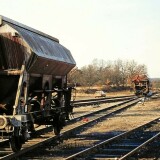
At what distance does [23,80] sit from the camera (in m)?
11.2

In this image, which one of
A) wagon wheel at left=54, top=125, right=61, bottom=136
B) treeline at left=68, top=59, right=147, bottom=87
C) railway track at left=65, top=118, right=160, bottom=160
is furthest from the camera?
treeline at left=68, top=59, right=147, bottom=87

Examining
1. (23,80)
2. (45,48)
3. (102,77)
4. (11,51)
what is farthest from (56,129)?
(102,77)

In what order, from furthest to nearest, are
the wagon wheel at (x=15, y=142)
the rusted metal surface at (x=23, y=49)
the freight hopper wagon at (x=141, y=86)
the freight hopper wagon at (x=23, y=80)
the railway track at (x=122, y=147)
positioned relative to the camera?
1. the freight hopper wagon at (x=141, y=86)
2. the rusted metal surface at (x=23, y=49)
3. the freight hopper wagon at (x=23, y=80)
4. the wagon wheel at (x=15, y=142)
5. the railway track at (x=122, y=147)

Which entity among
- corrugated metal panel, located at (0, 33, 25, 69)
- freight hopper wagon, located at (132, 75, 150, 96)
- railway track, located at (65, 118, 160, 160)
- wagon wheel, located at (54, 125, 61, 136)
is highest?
corrugated metal panel, located at (0, 33, 25, 69)

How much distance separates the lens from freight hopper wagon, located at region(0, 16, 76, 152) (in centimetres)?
1080

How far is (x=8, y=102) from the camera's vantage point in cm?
1197

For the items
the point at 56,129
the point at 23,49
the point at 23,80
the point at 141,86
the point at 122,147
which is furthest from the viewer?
the point at 141,86

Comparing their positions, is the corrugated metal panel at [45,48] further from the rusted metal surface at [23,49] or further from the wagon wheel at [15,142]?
the wagon wheel at [15,142]

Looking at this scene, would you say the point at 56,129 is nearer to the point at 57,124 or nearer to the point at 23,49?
the point at 57,124

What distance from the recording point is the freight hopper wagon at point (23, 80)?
10.8 metres

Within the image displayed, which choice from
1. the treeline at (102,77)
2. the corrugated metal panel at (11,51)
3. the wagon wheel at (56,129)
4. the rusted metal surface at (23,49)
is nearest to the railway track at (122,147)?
the wagon wheel at (56,129)

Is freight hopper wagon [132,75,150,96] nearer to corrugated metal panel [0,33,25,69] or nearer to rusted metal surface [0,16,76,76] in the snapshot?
rusted metal surface [0,16,76,76]

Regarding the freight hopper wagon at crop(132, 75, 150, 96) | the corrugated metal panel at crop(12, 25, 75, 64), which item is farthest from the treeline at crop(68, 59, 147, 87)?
the corrugated metal panel at crop(12, 25, 75, 64)

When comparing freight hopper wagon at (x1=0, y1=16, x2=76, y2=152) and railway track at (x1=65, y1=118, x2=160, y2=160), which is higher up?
freight hopper wagon at (x1=0, y1=16, x2=76, y2=152)
